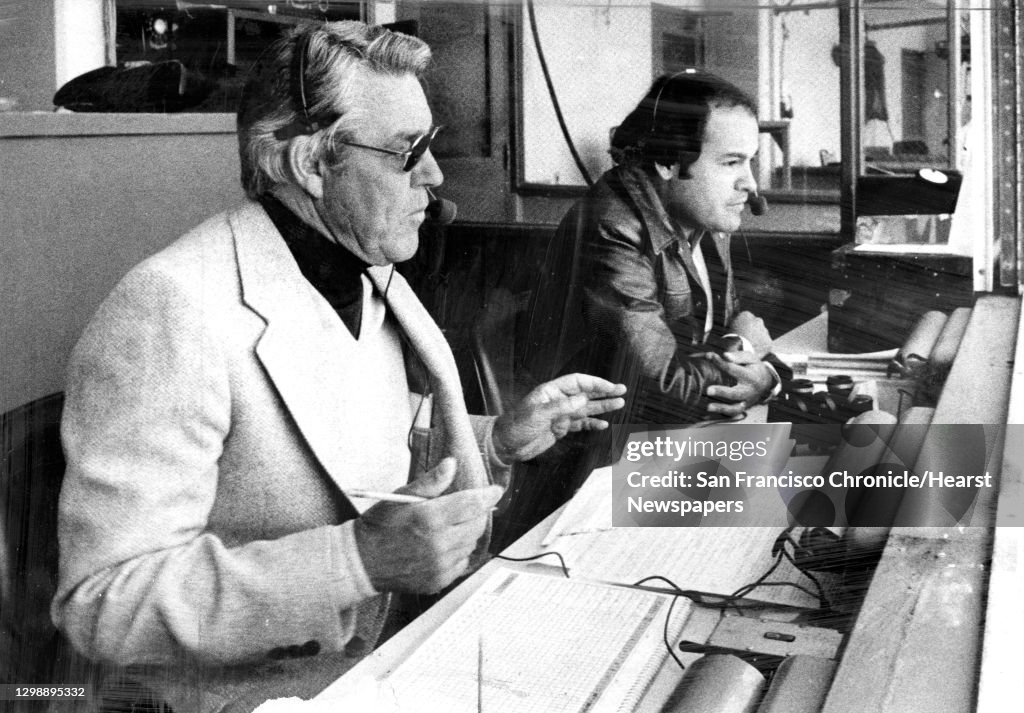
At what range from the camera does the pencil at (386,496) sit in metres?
1.61

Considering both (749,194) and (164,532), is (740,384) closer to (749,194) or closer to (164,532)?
(749,194)

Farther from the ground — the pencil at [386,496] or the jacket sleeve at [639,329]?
the jacket sleeve at [639,329]

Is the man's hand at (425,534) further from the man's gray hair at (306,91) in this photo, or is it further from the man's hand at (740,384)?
the man's gray hair at (306,91)

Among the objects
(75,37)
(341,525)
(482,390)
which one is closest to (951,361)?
(482,390)

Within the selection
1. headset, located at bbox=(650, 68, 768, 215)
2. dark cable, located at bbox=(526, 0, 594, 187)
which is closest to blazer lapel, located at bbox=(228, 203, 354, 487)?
dark cable, located at bbox=(526, 0, 594, 187)

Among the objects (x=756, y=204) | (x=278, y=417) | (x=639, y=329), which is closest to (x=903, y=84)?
(x=756, y=204)

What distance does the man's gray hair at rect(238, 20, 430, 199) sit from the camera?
1.53 meters

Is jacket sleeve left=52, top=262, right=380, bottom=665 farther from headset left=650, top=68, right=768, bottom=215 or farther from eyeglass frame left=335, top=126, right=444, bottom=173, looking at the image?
headset left=650, top=68, right=768, bottom=215

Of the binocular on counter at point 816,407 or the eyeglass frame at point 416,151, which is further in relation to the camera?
the binocular on counter at point 816,407

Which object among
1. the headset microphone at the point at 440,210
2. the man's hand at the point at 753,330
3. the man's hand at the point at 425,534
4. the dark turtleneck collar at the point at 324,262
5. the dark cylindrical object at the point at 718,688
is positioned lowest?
the dark cylindrical object at the point at 718,688

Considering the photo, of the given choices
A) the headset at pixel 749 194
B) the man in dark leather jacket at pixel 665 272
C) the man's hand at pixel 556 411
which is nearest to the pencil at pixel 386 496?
the man's hand at pixel 556 411

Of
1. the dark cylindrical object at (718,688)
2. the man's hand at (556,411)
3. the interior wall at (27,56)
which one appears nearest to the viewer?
the dark cylindrical object at (718,688)

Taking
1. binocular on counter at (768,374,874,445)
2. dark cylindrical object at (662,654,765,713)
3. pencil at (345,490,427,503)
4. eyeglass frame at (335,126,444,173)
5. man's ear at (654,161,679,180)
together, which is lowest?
dark cylindrical object at (662,654,765,713)

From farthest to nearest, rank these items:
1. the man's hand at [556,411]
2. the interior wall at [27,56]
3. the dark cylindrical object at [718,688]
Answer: the man's hand at [556,411], the interior wall at [27,56], the dark cylindrical object at [718,688]
